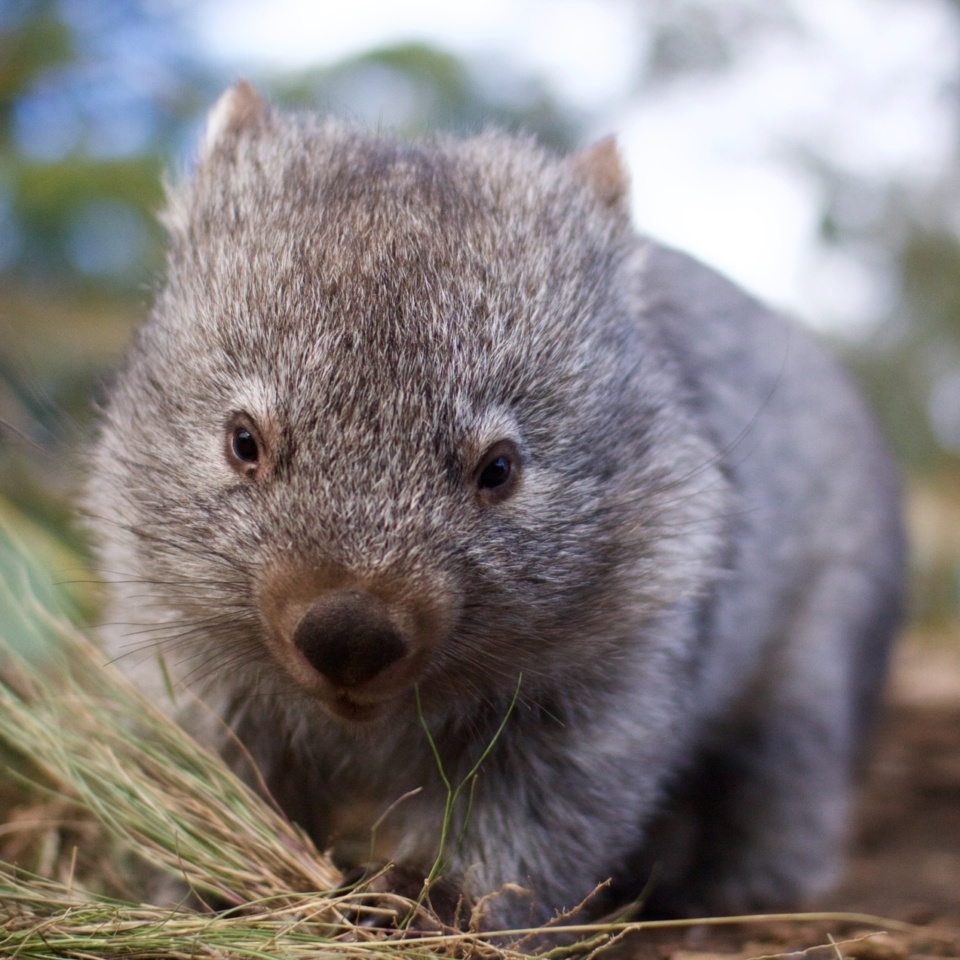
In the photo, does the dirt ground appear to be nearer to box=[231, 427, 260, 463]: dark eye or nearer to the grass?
the grass

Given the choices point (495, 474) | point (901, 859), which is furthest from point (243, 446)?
point (901, 859)

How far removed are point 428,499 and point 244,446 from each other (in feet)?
1.43

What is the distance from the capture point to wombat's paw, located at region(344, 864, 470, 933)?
8.09 ft

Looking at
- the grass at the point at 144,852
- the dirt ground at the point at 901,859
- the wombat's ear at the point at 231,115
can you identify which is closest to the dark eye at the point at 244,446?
the grass at the point at 144,852

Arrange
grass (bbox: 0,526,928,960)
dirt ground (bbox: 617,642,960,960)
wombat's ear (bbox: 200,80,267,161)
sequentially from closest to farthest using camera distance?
1. grass (bbox: 0,526,928,960)
2. dirt ground (bbox: 617,642,960,960)
3. wombat's ear (bbox: 200,80,267,161)

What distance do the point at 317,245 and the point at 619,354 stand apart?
80 cm

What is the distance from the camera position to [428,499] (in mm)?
2381

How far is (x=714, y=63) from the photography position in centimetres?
683

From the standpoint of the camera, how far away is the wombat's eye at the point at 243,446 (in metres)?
2.49

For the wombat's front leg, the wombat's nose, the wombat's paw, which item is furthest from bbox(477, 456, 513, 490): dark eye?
the wombat's paw

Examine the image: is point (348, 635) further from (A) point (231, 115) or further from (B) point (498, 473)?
(A) point (231, 115)

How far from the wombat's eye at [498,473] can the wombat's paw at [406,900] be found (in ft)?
2.71

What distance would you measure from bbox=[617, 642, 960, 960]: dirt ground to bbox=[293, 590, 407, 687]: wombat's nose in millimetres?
1054

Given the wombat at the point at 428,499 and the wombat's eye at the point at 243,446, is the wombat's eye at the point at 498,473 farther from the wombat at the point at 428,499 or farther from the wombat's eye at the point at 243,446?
the wombat's eye at the point at 243,446
